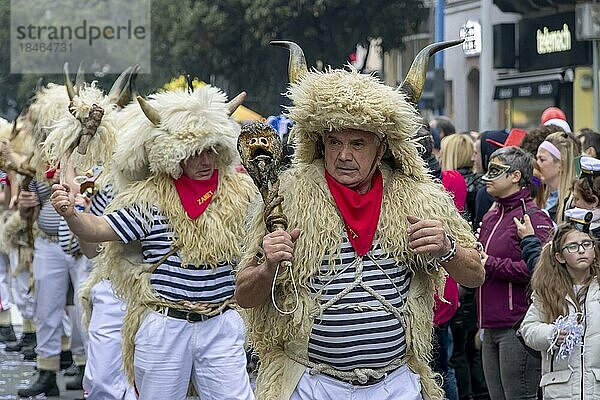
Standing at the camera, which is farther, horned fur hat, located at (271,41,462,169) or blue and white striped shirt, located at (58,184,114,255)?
blue and white striped shirt, located at (58,184,114,255)

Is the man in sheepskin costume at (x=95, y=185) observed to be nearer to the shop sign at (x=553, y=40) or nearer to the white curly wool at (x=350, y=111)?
the white curly wool at (x=350, y=111)

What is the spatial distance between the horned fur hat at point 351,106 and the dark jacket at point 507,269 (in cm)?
265

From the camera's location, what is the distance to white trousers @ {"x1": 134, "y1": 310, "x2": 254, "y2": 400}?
6.81m

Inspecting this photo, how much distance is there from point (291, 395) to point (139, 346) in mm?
1885

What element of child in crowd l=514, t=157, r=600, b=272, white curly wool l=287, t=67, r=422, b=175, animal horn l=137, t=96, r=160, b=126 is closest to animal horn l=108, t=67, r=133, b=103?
animal horn l=137, t=96, r=160, b=126

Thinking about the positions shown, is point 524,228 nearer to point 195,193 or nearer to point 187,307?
point 195,193

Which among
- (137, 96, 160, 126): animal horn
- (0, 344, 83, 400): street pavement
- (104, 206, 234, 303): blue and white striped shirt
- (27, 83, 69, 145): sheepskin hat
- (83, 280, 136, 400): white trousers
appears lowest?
(0, 344, 83, 400): street pavement

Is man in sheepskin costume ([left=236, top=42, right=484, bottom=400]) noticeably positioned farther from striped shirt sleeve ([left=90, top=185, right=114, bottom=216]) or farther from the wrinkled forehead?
striped shirt sleeve ([left=90, top=185, right=114, bottom=216])

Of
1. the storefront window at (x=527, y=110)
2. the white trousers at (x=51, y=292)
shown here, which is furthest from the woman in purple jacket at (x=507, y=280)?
the storefront window at (x=527, y=110)

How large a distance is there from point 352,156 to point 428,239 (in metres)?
0.47

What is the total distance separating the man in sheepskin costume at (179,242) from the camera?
6883 millimetres

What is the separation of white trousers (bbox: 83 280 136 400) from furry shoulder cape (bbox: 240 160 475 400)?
3.44m

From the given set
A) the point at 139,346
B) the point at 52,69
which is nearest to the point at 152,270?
the point at 139,346

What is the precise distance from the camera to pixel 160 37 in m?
36.3
